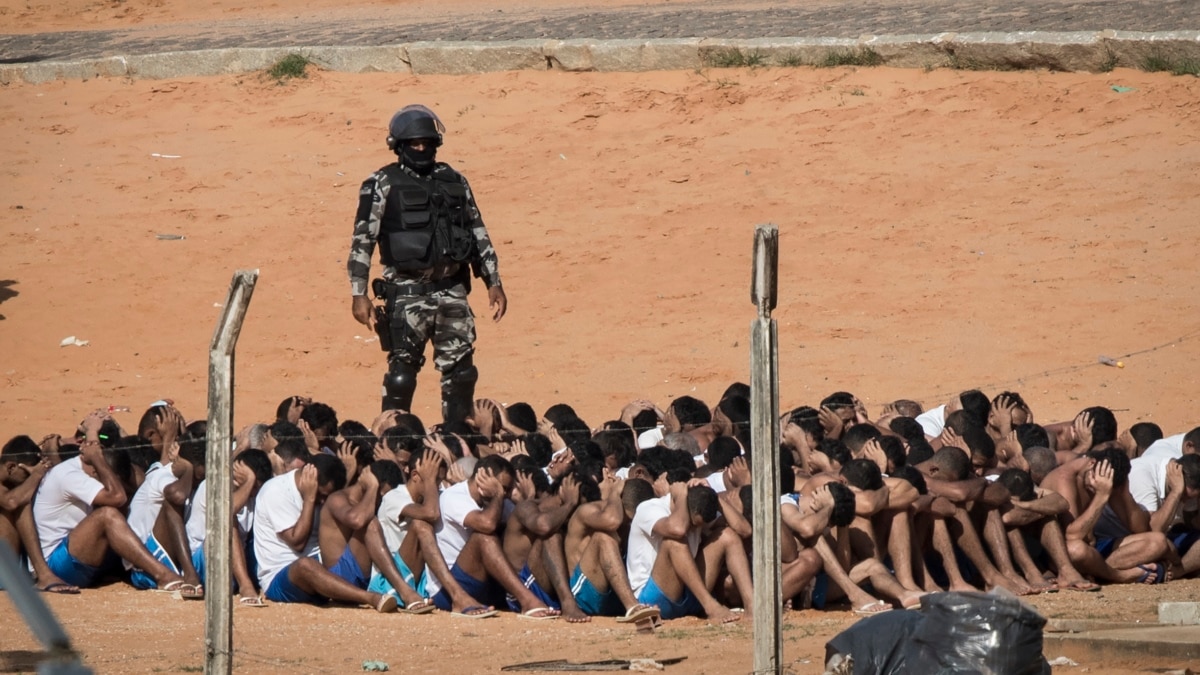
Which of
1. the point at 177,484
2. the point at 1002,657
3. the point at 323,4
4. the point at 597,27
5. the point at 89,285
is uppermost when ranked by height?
the point at 323,4

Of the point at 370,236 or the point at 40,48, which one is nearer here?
the point at 370,236

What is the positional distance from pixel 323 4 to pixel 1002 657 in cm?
2316

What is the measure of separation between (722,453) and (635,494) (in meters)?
0.69

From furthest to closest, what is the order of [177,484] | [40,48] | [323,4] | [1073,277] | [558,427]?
[323,4] < [40,48] < [1073,277] < [558,427] < [177,484]

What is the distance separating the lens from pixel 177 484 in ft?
27.0

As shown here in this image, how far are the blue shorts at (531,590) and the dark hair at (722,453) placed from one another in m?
1.06

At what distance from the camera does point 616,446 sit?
9.05 m

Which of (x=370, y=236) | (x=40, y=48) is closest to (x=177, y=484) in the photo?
(x=370, y=236)

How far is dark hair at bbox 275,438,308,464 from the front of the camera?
8602mm

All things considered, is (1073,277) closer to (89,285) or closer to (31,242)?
(89,285)

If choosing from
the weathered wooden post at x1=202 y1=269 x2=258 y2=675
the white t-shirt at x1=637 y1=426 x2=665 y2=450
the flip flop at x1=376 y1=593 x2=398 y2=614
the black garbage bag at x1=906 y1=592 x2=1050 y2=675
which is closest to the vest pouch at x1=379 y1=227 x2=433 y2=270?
the white t-shirt at x1=637 y1=426 x2=665 y2=450

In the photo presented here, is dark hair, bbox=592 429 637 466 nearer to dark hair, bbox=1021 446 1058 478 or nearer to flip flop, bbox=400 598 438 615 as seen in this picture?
flip flop, bbox=400 598 438 615

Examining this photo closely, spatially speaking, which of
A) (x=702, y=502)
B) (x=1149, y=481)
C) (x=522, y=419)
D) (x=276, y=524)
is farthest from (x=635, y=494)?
(x=1149, y=481)

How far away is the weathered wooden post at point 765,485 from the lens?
5.48 meters
